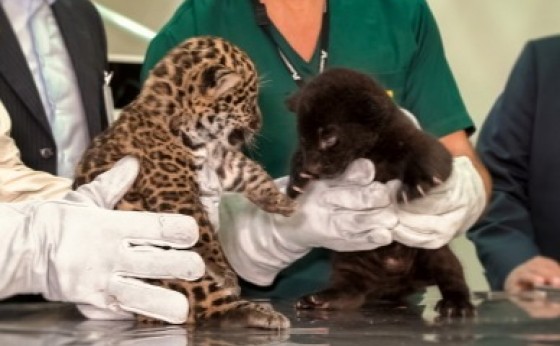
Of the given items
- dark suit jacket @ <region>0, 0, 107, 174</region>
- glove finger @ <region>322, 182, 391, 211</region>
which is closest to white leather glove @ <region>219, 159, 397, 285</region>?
glove finger @ <region>322, 182, 391, 211</region>

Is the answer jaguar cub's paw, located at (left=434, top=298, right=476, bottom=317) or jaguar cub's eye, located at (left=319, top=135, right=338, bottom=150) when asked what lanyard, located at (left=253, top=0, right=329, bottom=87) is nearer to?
jaguar cub's eye, located at (left=319, top=135, right=338, bottom=150)

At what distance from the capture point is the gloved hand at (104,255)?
0.88 metres

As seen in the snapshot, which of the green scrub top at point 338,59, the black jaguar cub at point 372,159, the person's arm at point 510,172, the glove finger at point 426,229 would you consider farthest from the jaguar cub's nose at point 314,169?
the person's arm at point 510,172

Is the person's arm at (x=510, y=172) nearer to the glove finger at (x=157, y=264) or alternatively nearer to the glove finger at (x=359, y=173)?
the glove finger at (x=359, y=173)

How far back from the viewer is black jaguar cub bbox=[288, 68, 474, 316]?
37.8 inches

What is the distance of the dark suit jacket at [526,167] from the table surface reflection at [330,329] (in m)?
0.46

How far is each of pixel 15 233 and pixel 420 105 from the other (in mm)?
604

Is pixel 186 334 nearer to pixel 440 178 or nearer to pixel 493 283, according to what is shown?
pixel 440 178

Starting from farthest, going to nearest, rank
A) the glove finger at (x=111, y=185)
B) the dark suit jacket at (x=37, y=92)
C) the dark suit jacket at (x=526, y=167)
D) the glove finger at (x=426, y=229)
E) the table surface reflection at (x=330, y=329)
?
the dark suit jacket at (x=526, y=167) < the dark suit jacket at (x=37, y=92) < the glove finger at (x=426, y=229) < the glove finger at (x=111, y=185) < the table surface reflection at (x=330, y=329)

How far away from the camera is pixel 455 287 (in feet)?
3.39

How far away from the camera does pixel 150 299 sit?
2.90 ft

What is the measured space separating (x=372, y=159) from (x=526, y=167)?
2.05ft

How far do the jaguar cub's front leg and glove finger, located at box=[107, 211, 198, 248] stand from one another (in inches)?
4.0

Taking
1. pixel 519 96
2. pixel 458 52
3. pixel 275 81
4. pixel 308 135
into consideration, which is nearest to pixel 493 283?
pixel 519 96
